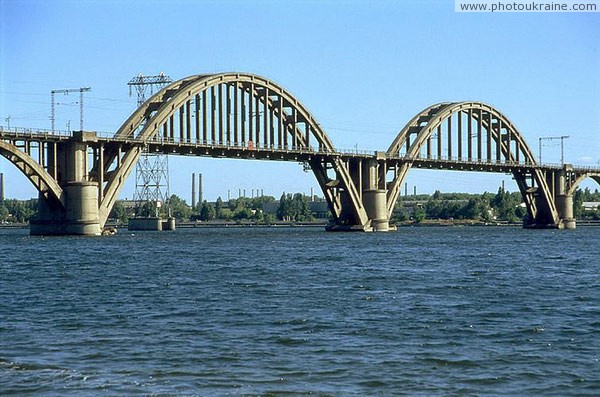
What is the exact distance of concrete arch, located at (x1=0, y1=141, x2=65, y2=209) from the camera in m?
87.6

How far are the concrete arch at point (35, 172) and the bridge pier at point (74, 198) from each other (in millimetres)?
615

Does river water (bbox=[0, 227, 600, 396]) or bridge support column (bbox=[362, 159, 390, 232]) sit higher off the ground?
bridge support column (bbox=[362, 159, 390, 232])

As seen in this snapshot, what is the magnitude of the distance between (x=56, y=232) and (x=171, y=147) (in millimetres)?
17851

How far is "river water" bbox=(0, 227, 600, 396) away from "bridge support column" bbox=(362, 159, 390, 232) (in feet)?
256

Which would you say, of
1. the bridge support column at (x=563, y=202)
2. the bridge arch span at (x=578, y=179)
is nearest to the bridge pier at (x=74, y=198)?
the bridge support column at (x=563, y=202)

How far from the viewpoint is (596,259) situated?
207ft

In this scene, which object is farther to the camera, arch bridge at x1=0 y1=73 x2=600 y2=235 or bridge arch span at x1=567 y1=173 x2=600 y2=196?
bridge arch span at x1=567 y1=173 x2=600 y2=196

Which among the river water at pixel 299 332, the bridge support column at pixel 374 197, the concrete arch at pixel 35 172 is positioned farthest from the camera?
the bridge support column at pixel 374 197

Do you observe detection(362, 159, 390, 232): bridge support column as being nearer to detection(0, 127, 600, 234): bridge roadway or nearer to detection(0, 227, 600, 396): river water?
detection(0, 127, 600, 234): bridge roadway

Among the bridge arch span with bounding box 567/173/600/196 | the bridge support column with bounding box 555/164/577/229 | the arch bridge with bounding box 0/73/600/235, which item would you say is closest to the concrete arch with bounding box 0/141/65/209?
the arch bridge with bounding box 0/73/600/235

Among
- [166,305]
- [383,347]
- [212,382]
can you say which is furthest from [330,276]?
[212,382]

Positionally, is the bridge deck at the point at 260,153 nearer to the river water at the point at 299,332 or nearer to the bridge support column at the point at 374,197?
the bridge support column at the point at 374,197

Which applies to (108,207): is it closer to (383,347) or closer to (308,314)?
→ (308,314)

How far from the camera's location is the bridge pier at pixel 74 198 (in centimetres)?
9094
